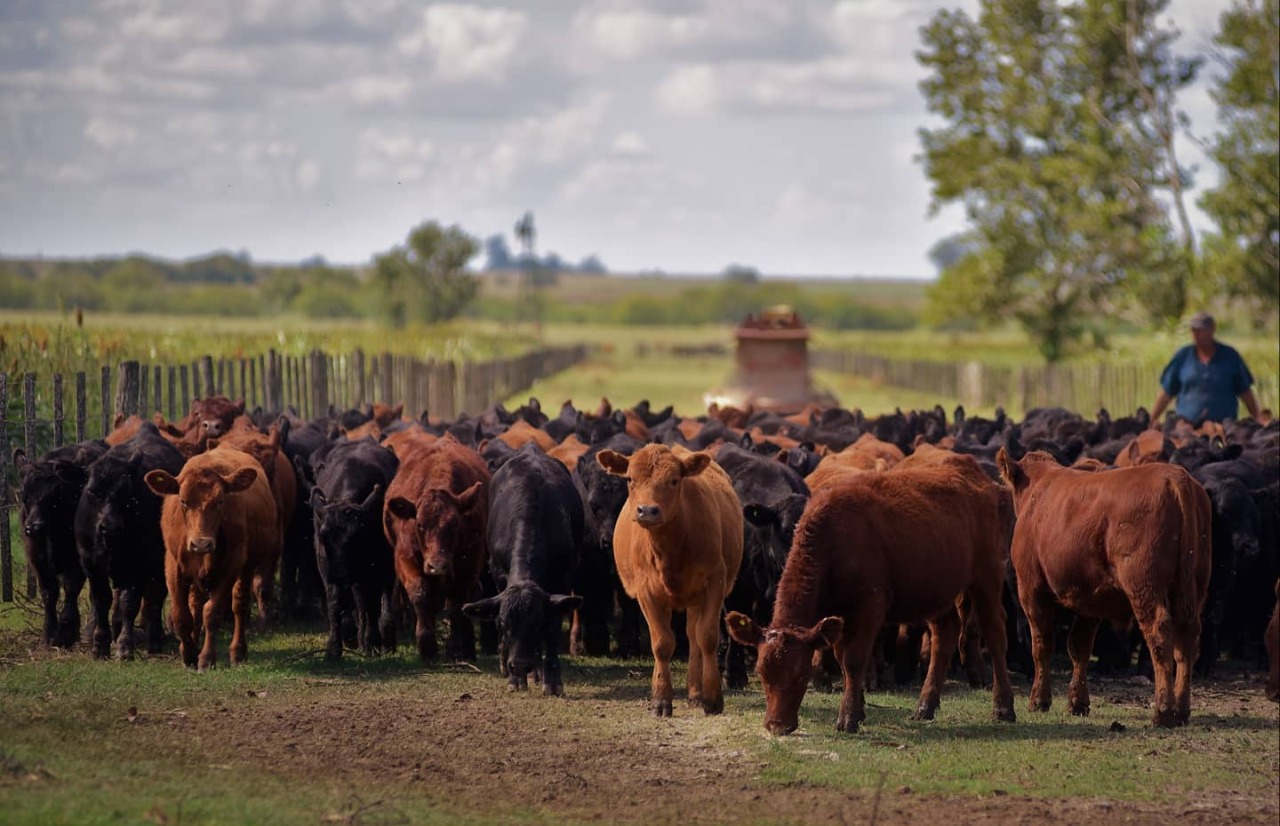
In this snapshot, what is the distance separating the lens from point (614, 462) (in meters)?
11.1

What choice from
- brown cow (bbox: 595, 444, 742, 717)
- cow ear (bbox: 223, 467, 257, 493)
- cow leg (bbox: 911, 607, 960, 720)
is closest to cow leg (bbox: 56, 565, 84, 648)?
cow ear (bbox: 223, 467, 257, 493)

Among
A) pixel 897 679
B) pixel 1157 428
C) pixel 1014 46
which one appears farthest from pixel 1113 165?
pixel 897 679

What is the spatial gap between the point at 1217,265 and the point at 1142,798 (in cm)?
3183

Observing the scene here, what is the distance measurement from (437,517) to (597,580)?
168cm

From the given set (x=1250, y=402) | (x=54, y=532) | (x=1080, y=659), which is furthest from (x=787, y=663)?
(x=1250, y=402)

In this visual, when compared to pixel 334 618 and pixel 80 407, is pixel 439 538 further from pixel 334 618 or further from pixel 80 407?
pixel 80 407

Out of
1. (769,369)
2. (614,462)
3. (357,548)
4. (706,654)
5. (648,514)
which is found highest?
(614,462)

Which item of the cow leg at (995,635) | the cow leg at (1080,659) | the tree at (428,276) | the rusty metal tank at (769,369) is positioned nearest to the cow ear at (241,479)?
the cow leg at (995,635)

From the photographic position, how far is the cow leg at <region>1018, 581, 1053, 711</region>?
1119 cm

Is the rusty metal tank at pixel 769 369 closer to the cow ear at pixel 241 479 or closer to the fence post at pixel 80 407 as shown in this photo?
the fence post at pixel 80 407

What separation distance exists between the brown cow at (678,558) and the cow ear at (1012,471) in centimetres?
192

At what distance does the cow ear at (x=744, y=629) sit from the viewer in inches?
385

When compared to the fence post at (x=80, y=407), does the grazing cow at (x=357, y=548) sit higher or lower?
lower

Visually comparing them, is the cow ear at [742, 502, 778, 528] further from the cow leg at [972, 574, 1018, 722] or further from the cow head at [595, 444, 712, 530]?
the cow leg at [972, 574, 1018, 722]
